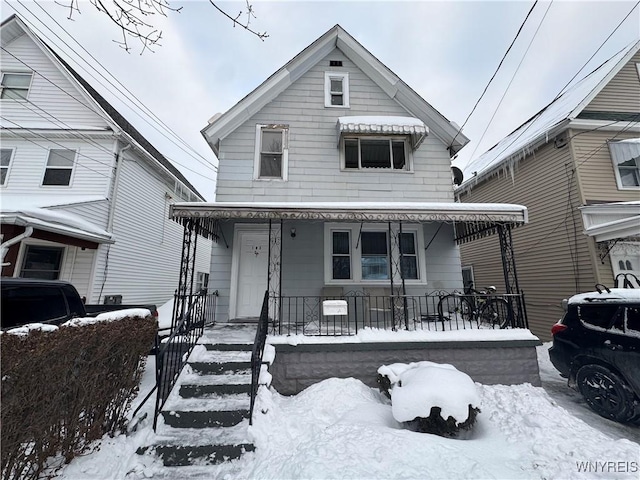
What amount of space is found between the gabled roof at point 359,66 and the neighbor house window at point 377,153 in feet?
4.10

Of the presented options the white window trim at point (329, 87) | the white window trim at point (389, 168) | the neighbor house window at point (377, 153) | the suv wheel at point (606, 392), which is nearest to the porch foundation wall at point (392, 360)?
the suv wheel at point (606, 392)

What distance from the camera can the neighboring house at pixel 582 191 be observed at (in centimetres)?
835

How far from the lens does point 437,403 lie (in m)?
3.74

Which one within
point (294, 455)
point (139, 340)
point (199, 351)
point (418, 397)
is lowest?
point (294, 455)

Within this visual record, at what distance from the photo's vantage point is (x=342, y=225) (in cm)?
779

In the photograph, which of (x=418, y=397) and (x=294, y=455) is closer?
(x=294, y=455)

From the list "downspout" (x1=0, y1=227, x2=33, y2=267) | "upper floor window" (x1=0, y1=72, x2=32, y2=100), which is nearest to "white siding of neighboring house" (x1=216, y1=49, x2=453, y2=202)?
"downspout" (x1=0, y1=227, x2=33, y2=267)

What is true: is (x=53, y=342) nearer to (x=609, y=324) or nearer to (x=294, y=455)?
(x=294, y=455)

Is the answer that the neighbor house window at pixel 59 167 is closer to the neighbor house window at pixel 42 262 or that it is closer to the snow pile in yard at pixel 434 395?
the neighbor house window at pixel 42 262

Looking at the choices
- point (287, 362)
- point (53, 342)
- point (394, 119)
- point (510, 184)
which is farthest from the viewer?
point (510, 184)

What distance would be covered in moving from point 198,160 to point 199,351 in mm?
12307

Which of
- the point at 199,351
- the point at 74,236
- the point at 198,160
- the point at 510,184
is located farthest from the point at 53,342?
the point at 510,184

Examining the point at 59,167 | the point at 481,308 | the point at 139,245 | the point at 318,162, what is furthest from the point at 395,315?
the point at 59,167

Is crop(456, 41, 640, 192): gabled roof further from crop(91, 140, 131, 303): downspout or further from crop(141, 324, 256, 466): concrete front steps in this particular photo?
crop(91, 140, 131, 303): downspout
